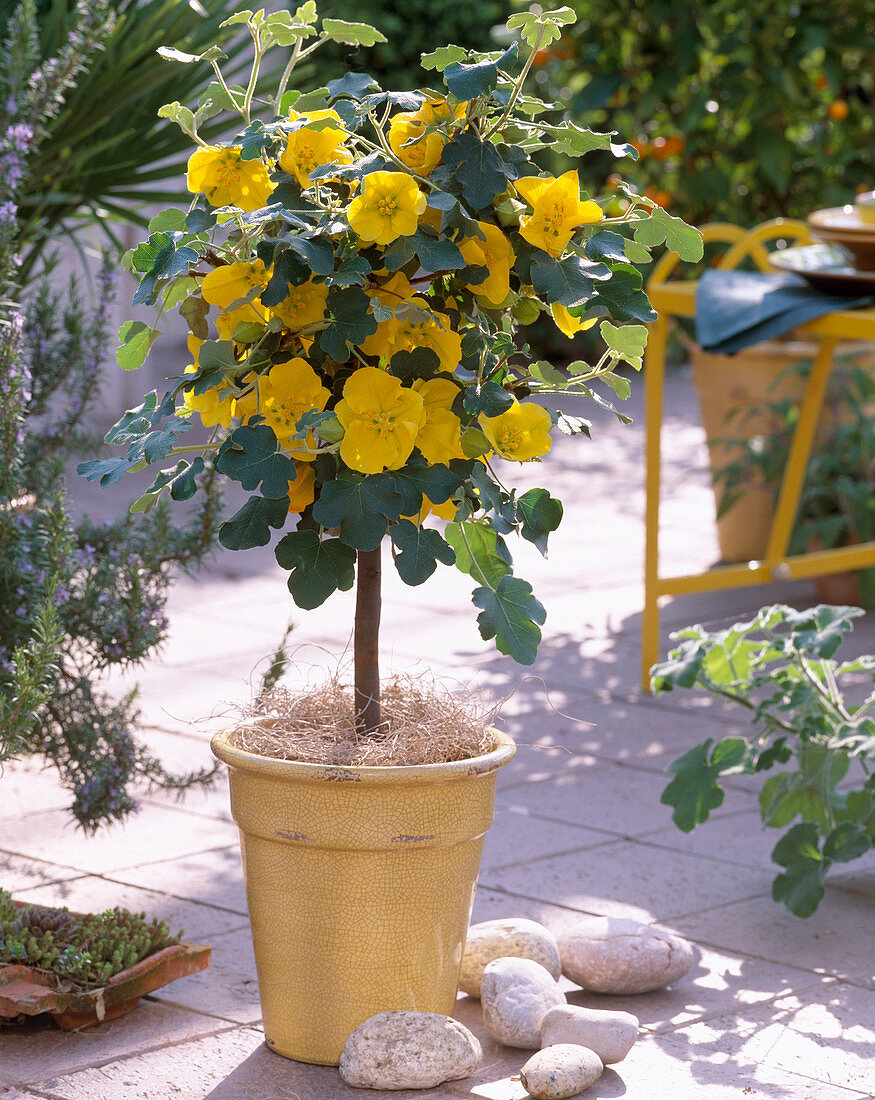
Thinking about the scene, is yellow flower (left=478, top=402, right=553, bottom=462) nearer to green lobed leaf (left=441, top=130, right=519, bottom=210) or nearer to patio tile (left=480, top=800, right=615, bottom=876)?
green lobed leaf (left=441, top=130, right=519, bottom=210)

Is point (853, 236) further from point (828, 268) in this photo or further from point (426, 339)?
point (426, 339)

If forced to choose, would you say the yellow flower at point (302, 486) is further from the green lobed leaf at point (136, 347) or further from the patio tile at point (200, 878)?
the patio tile at point (200, 878)

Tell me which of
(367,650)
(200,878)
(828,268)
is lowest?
(200,878)

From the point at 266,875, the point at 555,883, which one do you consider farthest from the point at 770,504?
the point at 266,875

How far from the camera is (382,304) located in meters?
1.83

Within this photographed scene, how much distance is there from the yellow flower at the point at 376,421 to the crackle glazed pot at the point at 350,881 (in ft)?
1.32

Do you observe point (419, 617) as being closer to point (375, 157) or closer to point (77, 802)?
A: point (77, 802)

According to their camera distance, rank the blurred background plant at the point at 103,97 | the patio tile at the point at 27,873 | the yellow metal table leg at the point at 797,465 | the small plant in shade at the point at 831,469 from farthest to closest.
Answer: the small plant in shade at the point at 831,469, the yellow metal table leg at the point at 797,465, the blurred background plant at the point at 103,97, the patio tile at the point at 27,873

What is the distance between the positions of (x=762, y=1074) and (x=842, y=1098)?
0.38ft

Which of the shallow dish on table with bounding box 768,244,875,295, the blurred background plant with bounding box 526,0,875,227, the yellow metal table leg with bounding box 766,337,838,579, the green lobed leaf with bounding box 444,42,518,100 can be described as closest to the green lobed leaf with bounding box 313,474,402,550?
the green lobed leaf with bounding box 444,42,518,100

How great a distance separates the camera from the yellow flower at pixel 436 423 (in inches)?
70.6

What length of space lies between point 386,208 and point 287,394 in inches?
10.2

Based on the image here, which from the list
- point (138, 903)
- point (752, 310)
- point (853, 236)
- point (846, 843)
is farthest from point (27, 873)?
point (853, 236)

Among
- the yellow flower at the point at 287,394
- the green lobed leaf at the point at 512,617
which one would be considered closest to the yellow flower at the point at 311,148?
the yellow flower at the point at 287,394
